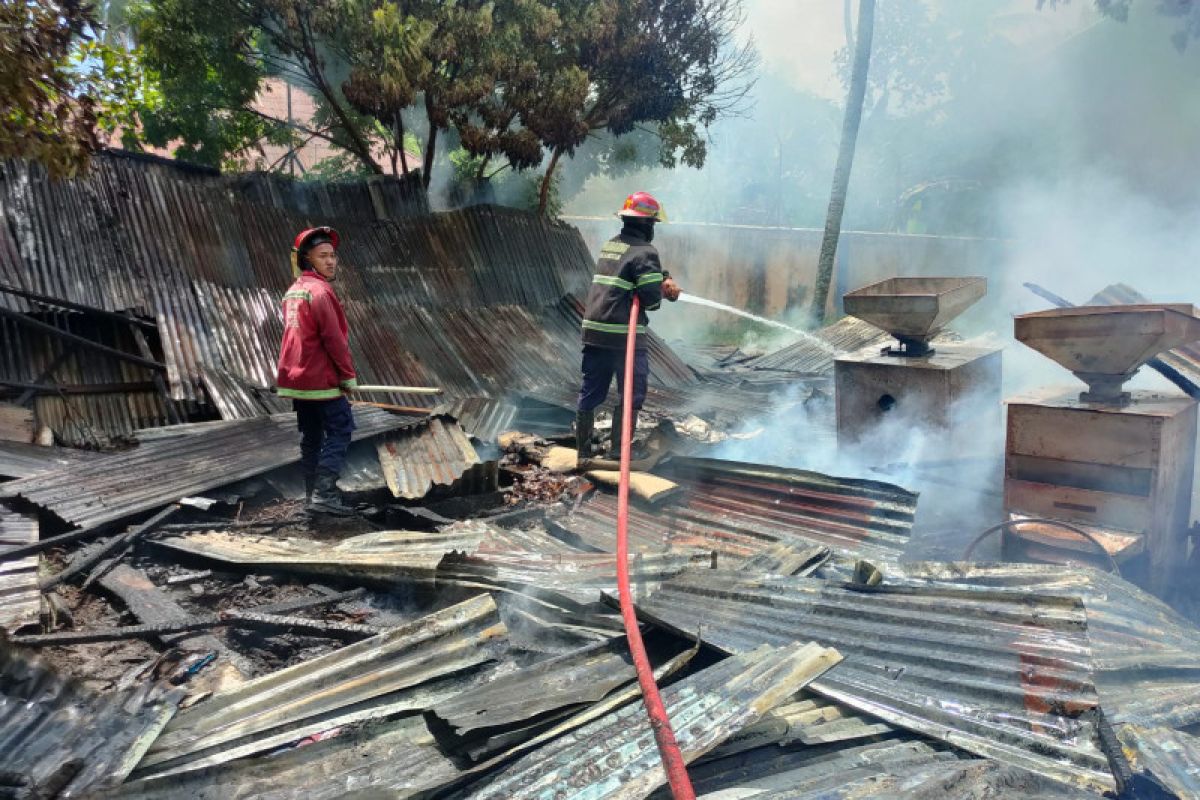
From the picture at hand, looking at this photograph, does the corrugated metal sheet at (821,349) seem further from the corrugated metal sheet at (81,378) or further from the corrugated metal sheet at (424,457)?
the corrugated metal sheet at (81,378)

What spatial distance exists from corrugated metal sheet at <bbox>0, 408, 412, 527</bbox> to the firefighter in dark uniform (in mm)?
1736

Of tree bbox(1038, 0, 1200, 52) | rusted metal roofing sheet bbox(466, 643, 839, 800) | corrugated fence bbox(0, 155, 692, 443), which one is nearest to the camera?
rusted metal roofing sheet bbox(466, 643, 839, 800)

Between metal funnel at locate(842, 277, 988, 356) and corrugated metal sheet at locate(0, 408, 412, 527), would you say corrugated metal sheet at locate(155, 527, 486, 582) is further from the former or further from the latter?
metal funnel at locate(842, 277, 988, 356)

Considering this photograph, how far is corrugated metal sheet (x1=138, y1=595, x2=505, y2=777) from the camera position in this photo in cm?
246

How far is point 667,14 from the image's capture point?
10891mm

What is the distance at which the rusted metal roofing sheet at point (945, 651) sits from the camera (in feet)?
8.20

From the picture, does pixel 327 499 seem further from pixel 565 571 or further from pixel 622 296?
pixel 622 296

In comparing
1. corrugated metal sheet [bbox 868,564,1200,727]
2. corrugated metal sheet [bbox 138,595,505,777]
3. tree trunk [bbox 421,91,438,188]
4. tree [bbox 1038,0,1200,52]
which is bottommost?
corrugated metal sheet [bbox 868,564,1200,727]

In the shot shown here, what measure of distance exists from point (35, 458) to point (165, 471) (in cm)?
109

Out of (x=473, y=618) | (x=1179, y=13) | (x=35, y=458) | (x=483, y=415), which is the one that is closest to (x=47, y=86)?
(x=473, y=618)

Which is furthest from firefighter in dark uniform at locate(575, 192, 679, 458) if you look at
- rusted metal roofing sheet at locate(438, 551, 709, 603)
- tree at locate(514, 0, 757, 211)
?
tree at locate(514, 0, 757, 211)

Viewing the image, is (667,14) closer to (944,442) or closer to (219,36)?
(219,36)

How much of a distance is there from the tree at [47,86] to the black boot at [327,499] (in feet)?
9.45

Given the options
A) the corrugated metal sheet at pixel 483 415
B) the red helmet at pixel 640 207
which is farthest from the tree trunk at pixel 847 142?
the red helmet at pixel 640 207
